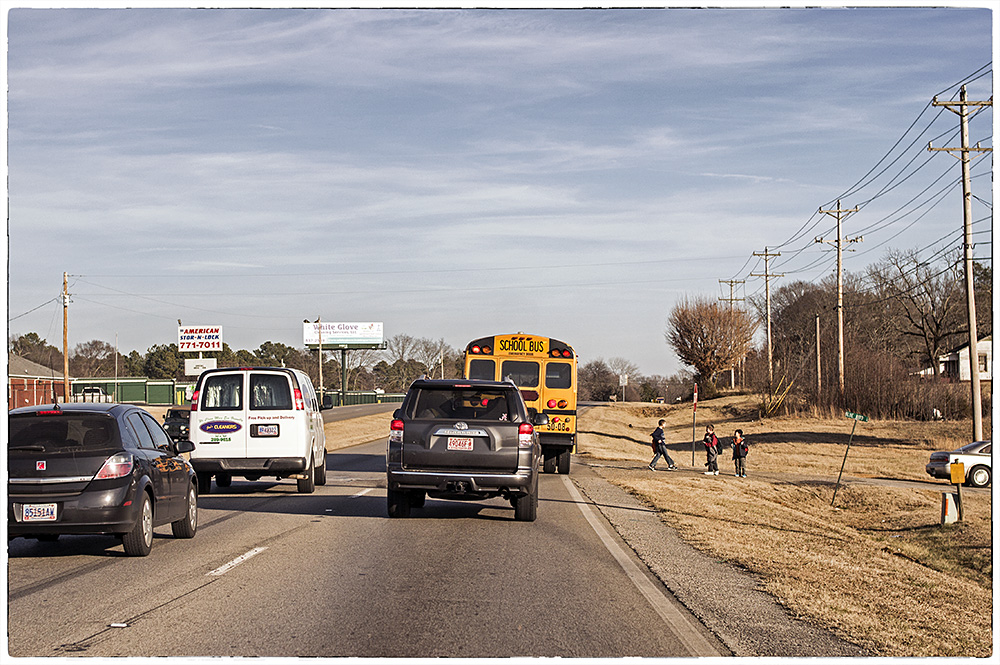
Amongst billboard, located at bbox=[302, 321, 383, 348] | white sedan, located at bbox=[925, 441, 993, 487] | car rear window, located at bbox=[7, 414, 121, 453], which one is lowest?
white sedan, located at bbox=[925, 441, 993, 487]

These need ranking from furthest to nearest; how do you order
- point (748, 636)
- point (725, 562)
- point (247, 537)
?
point (247, 537), point (725, 562), point (748, 636)

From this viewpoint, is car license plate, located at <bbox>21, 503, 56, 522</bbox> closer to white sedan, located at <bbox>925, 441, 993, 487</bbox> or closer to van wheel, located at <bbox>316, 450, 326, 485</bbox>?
van wheel, located at <bbox>316, 450, 326, 485</bbox>

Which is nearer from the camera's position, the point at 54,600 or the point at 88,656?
the point at 88,656

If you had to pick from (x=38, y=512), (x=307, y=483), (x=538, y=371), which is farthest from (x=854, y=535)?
(x=38, y=512)

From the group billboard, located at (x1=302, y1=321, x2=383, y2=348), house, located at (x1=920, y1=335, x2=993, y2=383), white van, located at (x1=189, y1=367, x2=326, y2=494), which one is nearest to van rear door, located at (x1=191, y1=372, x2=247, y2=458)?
white van, located at (x1=189, y1=367, x2=326, y2=494)

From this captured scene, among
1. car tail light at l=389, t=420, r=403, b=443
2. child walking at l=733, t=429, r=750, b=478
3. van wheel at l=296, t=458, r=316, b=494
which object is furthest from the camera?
child walking at l=733, t=429, r=750, b=478

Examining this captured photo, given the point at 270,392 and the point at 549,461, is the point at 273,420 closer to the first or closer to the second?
the point at 270,392

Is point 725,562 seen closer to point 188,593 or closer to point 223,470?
point 188,593

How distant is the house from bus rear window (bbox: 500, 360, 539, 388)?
43.1 metres

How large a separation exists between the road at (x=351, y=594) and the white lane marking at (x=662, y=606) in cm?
3

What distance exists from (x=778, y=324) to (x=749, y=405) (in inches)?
1818

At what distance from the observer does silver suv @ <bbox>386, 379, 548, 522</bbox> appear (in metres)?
14.0

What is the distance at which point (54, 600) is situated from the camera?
8594 millimetres

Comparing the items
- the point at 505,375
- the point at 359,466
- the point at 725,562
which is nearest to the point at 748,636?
the point at 725,562
